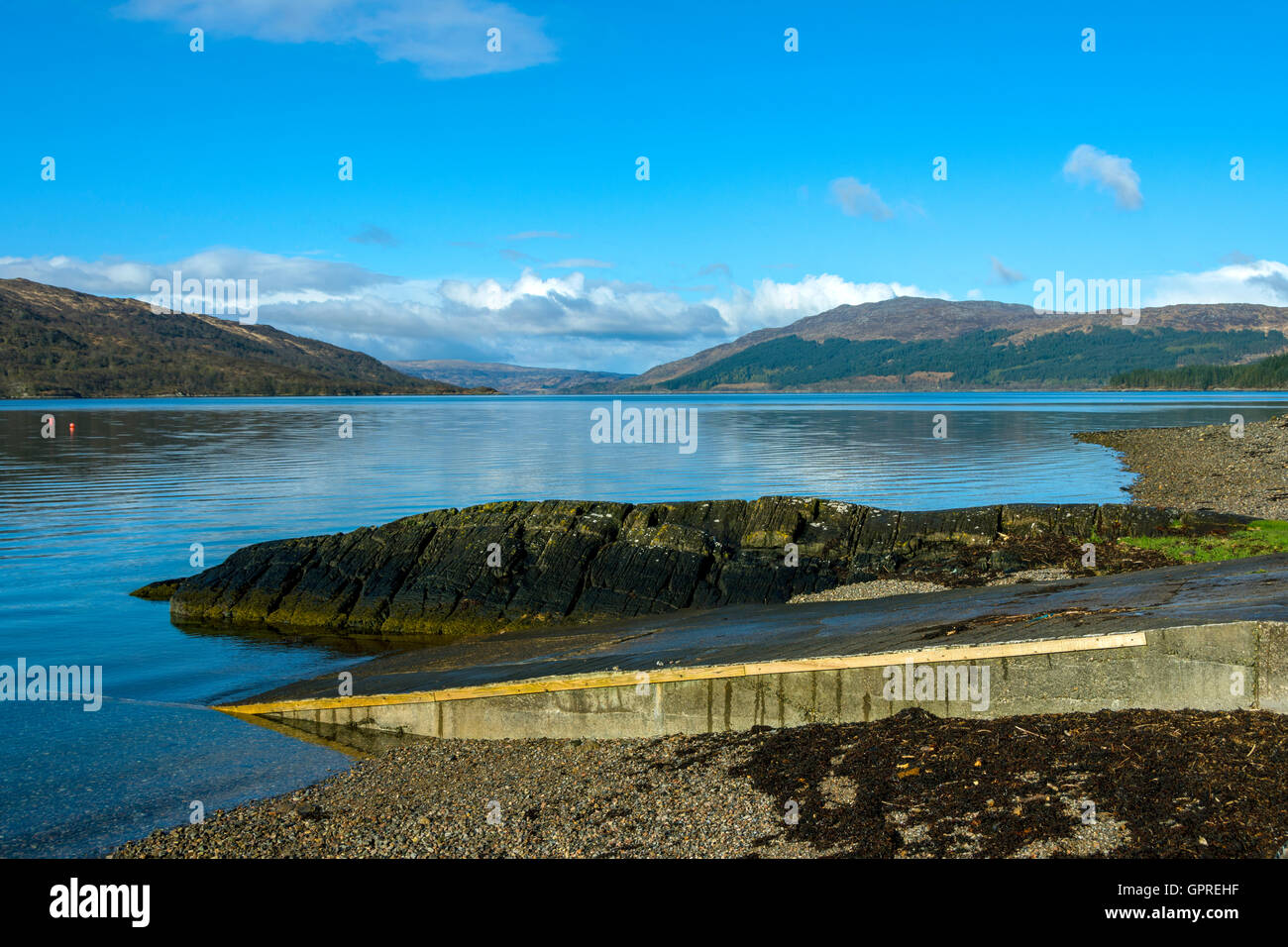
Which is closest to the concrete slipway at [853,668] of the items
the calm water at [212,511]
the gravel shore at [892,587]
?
the calm water at [212,511]

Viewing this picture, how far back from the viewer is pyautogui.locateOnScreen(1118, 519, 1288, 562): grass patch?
760 inches

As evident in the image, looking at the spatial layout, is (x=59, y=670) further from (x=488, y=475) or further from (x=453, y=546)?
(x=488, y=475)

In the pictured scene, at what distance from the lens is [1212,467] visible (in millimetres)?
45469

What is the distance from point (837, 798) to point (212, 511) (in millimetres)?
34340

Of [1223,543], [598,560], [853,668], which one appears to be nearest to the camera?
[853,668]

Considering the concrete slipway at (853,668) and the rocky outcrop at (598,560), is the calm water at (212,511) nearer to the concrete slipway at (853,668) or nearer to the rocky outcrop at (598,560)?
the concrete slipway at (853,668)

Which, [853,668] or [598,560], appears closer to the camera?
[853,668]

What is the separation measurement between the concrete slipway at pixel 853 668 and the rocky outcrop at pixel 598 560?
4047mm

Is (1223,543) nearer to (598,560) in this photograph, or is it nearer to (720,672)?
(598,560)

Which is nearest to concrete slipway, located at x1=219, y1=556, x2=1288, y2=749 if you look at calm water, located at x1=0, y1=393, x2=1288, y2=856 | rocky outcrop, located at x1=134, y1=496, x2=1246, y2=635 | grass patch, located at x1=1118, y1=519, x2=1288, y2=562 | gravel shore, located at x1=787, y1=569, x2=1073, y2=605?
calm water, located at x1=0, y1=393, x2=1288, y2=856

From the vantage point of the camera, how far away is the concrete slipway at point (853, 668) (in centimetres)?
873

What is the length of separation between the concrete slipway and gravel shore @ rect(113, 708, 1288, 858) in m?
0.32

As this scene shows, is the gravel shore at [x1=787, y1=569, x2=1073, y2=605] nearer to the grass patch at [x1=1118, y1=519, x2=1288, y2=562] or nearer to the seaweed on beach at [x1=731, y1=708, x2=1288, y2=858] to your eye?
the grass patch at [x1=1118, y1=519, x2=1288, y2=562]

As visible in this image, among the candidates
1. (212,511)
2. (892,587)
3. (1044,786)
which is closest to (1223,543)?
(892,587)
